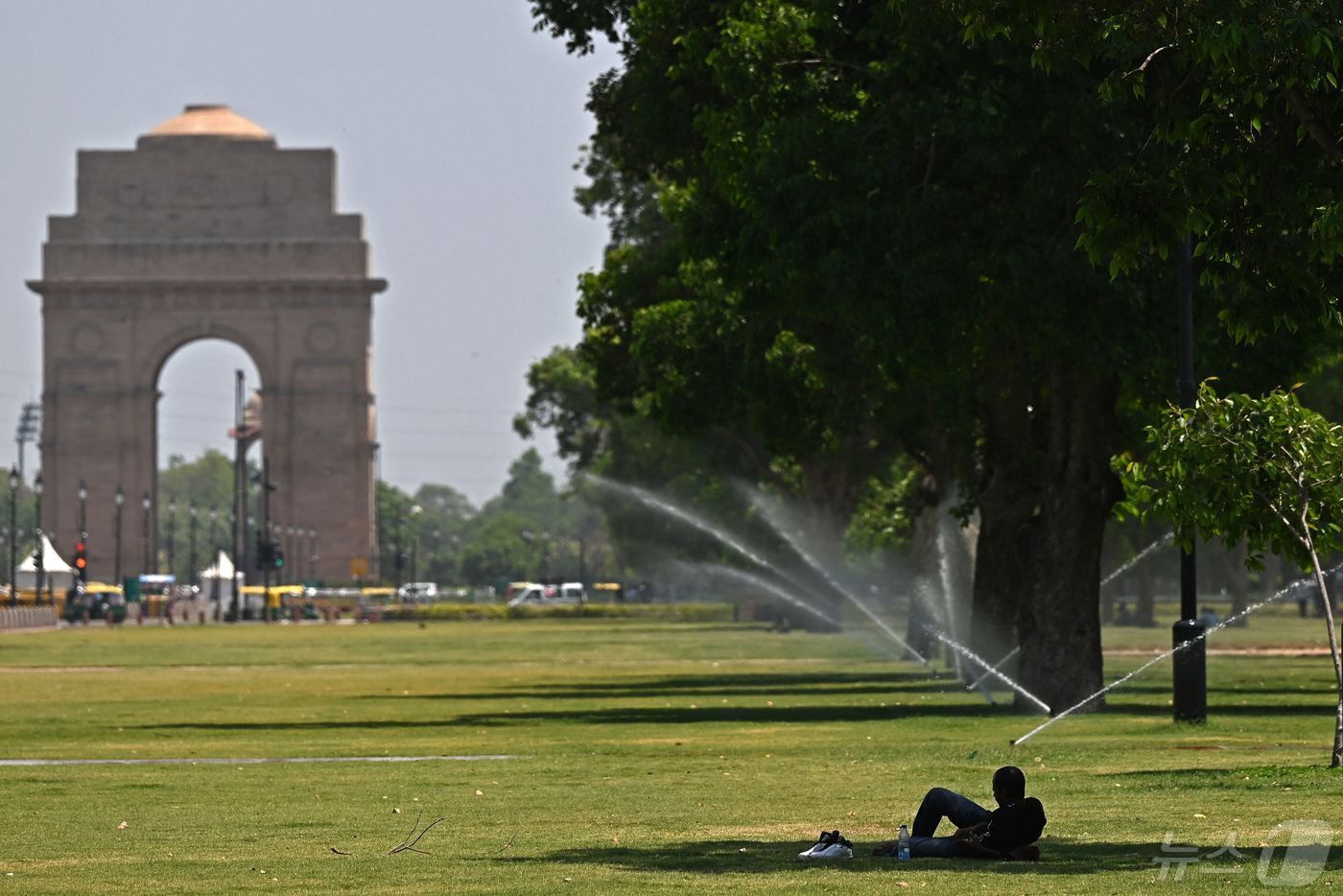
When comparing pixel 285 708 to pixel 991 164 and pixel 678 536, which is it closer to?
pixel 991 164

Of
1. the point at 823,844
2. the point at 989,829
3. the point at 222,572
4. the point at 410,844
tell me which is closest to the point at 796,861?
the point at 823,844

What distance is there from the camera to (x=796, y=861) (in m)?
13.9

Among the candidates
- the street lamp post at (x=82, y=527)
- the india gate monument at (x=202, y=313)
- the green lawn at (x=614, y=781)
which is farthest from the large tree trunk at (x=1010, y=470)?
the india gate monument at (x=202, y=313)

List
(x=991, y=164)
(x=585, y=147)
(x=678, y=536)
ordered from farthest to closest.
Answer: (x=678, y=536), (x=585, y=147), (x=991, y=164)

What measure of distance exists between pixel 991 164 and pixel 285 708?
11.1 m

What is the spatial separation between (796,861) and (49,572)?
101408 mm

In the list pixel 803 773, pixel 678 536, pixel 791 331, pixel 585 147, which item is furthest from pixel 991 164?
pixel 678 536

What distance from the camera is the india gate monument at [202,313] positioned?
13838 centimetres

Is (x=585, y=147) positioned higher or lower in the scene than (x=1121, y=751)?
higher

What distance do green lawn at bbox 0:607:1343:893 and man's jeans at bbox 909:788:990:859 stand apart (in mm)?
141

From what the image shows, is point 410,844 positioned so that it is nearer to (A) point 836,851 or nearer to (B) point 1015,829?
(A) point 836,851

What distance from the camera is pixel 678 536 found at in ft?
348

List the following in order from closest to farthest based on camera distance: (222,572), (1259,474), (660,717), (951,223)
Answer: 1. (1259,474)
2. (951,223)
3. (660,717)
4. (222,572)

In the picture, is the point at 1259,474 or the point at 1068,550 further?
the point at 1068,550
